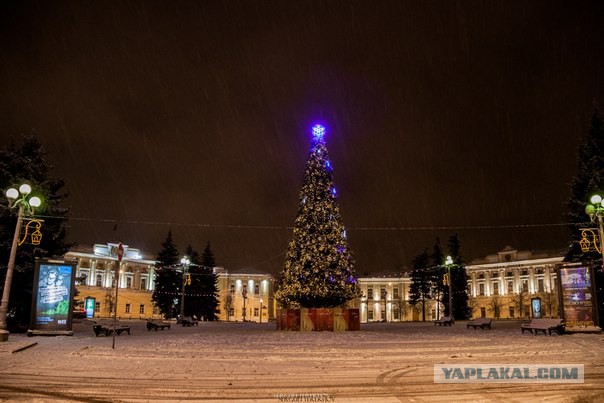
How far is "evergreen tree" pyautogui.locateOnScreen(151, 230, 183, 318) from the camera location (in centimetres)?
7669

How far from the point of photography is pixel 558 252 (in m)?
111

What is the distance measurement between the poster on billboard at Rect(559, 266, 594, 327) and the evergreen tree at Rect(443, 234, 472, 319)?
51.8m

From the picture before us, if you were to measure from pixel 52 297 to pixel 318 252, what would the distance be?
16.4 meters

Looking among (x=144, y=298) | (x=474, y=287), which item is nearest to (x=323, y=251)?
(x=144, y=298)

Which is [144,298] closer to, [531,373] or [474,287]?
[474,287]

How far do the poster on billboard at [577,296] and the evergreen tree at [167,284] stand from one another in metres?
55.4

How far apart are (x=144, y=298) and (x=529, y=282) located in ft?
265

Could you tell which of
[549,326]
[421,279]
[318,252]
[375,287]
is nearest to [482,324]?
[549,326]

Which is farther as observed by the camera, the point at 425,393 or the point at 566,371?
the point at 566,371

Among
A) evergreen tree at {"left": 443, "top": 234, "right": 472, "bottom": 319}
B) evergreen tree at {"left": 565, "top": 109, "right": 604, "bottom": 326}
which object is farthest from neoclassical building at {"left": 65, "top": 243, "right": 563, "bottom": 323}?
evergreen tree at {"left": 565, "top": 109, "right": 604, "bottom": 326}

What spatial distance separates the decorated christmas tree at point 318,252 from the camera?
3600 centimetres

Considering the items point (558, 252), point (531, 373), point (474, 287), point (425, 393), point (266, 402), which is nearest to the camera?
point (266, 402)

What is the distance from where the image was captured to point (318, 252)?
119 feet

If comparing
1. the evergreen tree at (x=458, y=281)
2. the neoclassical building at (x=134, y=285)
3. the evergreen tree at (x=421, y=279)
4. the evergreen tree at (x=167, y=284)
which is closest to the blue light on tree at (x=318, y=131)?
the evergreen tree at (x=167, y=284)
